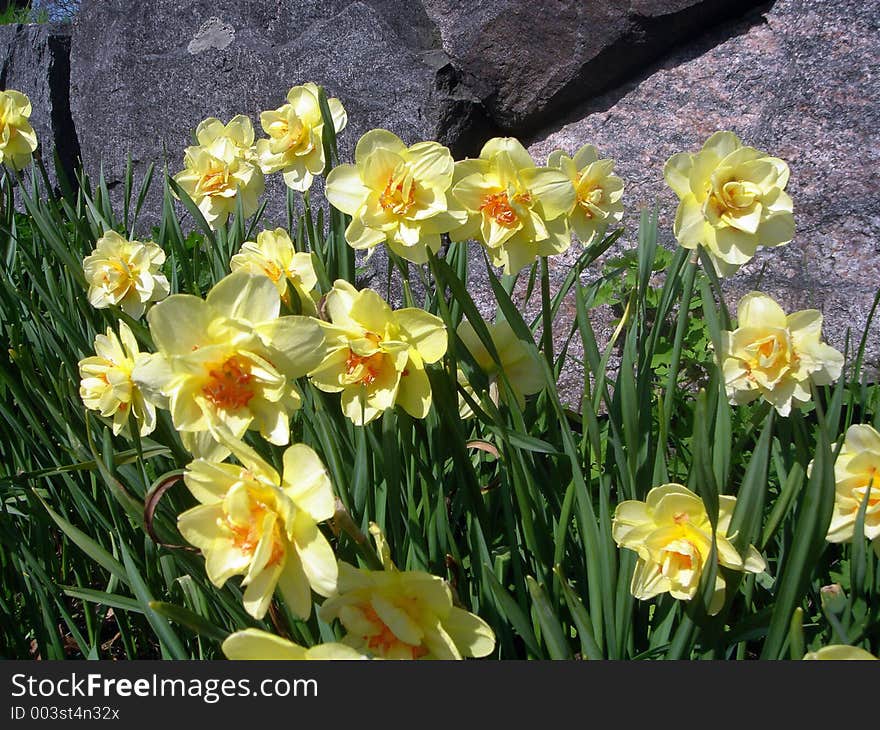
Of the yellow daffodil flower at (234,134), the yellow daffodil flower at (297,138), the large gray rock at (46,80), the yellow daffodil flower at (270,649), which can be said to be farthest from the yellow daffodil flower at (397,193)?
the large gray rock at (46,80)

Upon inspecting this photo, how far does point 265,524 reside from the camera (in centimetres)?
71

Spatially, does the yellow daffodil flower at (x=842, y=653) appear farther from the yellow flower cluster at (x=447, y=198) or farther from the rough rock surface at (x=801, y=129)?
the rough rock surface at (x=801, y=129)

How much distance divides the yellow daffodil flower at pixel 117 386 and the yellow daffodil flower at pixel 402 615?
20.4 inches

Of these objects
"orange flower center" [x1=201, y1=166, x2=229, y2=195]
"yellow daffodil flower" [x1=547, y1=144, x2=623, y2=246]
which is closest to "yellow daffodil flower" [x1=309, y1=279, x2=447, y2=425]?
"yellow daffodil flower" [x1=547, y1=144, x2=623, y2=246]

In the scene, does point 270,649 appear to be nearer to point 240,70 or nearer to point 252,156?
point 252,156

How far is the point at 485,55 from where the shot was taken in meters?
2.46

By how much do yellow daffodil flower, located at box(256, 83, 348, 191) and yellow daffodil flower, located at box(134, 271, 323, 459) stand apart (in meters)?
0.76

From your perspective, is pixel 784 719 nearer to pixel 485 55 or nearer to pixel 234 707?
pixel 234 707

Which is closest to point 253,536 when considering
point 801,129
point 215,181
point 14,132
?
point 215,181

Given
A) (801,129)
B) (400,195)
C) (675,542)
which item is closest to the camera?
(675,542)

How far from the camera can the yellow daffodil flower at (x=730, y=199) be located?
3.58ft

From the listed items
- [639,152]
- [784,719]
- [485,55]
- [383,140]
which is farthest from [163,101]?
[784,719]

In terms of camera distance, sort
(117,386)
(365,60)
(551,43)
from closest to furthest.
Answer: (117,386)
(551,43)
(365,60)

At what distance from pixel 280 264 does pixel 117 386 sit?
1.09 feet
